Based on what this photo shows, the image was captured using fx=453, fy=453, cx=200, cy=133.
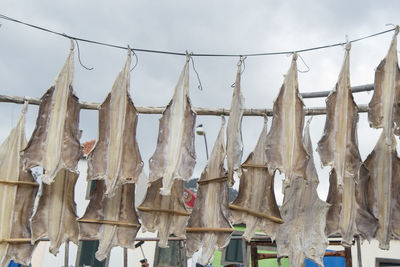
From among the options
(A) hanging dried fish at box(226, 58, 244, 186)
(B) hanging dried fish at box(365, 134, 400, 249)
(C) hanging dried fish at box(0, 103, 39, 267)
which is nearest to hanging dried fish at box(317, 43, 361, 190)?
(B) hanging dried fish at box(365, 134, 400, 249)

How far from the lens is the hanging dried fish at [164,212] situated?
4.93 m

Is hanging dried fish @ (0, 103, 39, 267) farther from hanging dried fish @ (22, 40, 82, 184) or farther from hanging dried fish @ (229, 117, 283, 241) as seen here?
hanging dried fish @ (229, 117, 283, 241)

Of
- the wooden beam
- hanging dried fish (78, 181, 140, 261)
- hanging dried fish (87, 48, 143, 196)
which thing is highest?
the wooden beam

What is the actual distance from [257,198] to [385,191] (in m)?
1.29

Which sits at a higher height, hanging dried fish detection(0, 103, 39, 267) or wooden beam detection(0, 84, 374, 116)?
wooden beam detection(0, 84, 374, 116)

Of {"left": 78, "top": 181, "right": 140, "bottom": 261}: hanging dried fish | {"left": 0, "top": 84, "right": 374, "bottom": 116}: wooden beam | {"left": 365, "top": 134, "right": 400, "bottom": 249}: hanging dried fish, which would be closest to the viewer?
{"left": 365, "top": 134, "right": 400, "bottom": 249}: hanging dried fish

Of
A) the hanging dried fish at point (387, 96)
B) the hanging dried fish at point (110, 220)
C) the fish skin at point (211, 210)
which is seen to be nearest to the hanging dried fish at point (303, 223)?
the fish skin at point (211, 210)

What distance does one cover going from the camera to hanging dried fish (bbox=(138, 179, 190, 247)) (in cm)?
493

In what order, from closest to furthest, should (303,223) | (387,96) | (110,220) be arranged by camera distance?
(387,96), (303,223), (110,220)

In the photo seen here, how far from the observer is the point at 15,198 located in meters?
4.98

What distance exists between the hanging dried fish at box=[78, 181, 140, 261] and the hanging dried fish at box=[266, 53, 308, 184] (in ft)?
5.26

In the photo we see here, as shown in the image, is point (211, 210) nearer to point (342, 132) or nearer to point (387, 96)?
point (342, 132)

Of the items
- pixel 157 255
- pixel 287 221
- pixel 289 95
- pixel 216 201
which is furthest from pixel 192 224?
pixel 157 255

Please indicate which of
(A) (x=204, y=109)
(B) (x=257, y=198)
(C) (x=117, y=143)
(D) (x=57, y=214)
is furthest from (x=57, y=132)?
(B) (x=257, y=198)
